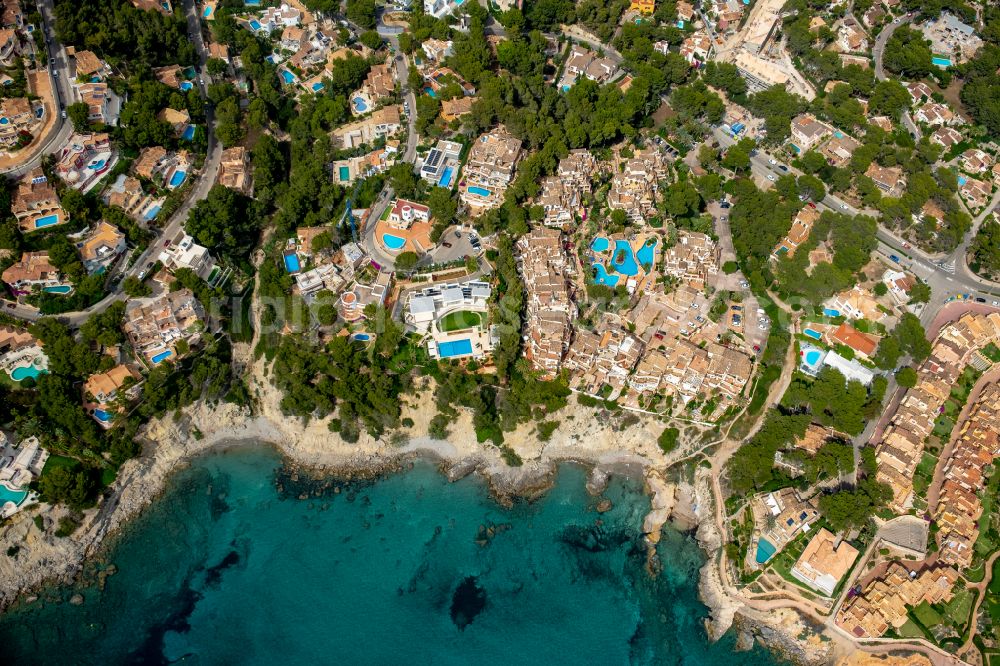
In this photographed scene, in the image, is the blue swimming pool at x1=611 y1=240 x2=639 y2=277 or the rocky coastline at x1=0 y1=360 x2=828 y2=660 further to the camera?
the blue swimming pool at x1=611 y1=240 x2=639 y2=277

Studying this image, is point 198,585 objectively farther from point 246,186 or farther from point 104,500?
point 246,186

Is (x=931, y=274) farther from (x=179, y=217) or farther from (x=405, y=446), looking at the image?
(x=179, y=217)

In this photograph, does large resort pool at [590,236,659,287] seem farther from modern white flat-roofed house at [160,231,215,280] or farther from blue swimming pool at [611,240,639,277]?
modern white flat-roofed house at [160,231,215,280]

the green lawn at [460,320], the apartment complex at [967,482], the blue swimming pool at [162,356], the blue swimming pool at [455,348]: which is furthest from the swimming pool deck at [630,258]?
the blue swimming pool at [162,356]

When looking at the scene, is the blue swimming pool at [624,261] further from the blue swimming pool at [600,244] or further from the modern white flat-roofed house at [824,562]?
the modern white flat-roofed house at [824,562]

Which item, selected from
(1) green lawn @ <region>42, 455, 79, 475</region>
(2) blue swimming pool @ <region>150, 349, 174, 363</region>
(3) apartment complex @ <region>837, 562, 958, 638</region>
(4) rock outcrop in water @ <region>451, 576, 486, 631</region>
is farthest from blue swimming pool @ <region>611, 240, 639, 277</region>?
(1) green lawn @ <region>42, 455, 79, 475</region>

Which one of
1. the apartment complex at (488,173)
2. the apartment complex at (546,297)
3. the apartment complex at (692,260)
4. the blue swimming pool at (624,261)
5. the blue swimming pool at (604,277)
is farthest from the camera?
the apartment complex at (488,173)

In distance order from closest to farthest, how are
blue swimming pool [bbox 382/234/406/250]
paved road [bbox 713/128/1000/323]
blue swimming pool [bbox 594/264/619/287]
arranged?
blue swimming pool [bbox 594/264/619/287]
blue swimming pool [bbox 382/234/406/250]
paved road [bbox 713/128/1000/323]
